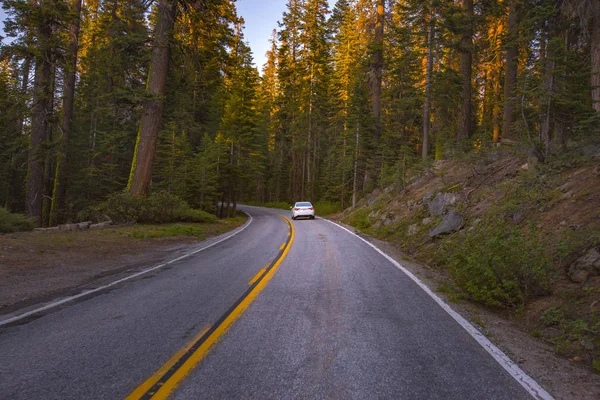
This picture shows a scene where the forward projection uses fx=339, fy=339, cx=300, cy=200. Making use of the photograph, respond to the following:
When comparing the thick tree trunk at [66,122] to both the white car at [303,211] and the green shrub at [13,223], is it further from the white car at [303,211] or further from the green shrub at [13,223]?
the white car at [303,211]

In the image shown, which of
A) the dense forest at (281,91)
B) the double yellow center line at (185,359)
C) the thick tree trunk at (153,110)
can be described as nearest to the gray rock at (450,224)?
the dense forest at (281,91)

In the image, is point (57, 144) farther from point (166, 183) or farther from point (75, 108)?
point (75, 108)

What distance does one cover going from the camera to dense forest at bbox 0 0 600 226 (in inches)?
548

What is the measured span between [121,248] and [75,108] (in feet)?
73.0

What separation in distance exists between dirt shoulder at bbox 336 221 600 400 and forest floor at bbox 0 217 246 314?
6.86 m

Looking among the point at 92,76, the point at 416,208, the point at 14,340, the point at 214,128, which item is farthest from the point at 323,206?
the point at 14,340

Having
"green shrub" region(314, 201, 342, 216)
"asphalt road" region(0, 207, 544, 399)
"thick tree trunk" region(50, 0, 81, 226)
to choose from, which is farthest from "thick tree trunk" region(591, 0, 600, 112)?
"green shrub" region(314, 201, 342, 216)

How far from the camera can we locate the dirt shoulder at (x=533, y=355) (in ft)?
10.6

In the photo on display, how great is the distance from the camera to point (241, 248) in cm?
1188

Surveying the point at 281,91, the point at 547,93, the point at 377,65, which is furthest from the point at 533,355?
the point at 281,91

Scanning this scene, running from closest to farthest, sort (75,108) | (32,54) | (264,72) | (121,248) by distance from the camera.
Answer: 1. (121,248)
2. (32,54)
3. (75,108)
4. (264,72)

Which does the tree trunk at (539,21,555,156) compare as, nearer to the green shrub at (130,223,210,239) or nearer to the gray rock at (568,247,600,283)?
the gray rock at (568,247,600,283)

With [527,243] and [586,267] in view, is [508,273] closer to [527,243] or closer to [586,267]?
[586,267]

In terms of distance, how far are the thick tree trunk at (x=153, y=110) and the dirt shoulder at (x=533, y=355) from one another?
15033 mm
